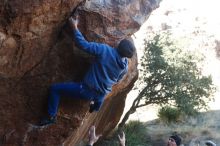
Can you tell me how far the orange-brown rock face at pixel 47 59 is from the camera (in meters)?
8.88

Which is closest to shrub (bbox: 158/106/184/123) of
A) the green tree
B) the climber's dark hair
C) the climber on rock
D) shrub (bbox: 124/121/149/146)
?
the green tree

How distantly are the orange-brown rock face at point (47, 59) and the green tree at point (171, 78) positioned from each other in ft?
26.3

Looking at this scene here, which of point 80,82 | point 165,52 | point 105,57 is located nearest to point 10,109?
point 80,82

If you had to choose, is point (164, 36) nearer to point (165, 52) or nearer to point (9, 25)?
point (165, 52)

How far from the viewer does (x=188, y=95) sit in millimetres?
18250

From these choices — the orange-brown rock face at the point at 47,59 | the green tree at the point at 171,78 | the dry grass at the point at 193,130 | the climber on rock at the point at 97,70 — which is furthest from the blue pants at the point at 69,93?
the dry grass at the point at 193,130

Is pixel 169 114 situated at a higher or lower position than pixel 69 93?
lower

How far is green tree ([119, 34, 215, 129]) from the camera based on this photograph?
17.8m

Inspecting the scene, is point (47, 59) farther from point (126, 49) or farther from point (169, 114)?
point (169, 114)

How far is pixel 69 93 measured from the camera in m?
8.98

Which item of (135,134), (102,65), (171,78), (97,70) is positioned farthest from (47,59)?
(135,134)

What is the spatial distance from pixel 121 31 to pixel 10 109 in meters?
3.04

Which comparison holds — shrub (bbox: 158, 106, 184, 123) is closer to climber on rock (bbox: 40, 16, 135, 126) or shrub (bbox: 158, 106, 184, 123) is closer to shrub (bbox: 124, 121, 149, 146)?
shrub (bbox: 124, 121, 149, 146)

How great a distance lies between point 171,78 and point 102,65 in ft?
31.4
